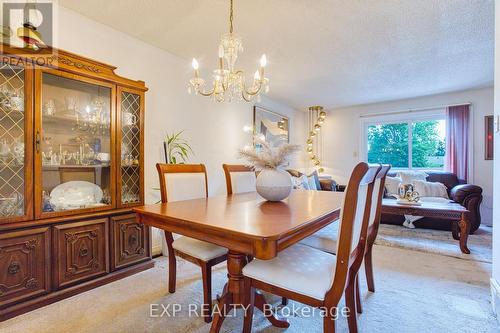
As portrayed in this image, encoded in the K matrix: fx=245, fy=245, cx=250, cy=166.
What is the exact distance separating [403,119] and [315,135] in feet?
5.90

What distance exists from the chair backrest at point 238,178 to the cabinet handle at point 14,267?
1.56 m

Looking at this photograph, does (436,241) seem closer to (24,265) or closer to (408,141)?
(408,141)

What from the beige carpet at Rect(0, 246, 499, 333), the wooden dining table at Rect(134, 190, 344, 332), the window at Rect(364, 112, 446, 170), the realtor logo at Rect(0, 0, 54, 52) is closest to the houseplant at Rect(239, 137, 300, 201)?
the wooden dining table at Rect(134, 190, 344, 332)

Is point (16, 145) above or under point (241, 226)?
above

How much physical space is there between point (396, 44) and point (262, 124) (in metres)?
2.34

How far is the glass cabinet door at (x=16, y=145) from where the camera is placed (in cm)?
161

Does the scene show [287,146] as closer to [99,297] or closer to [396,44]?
[99,297]

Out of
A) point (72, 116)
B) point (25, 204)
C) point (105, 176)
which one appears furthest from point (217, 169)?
point (25, 204)

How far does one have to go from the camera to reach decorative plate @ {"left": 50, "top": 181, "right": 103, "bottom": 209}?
1898mm

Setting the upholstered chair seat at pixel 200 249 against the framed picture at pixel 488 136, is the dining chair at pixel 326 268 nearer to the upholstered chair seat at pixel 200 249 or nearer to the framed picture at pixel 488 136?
the upholstered chair seat at pixel 200 249

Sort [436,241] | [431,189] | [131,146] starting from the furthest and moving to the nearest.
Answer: [431,189] → [436,241] → [131,146]

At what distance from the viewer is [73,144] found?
2031mm

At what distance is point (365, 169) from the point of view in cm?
95

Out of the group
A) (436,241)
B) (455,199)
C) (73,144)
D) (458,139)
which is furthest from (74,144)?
(458,139)
